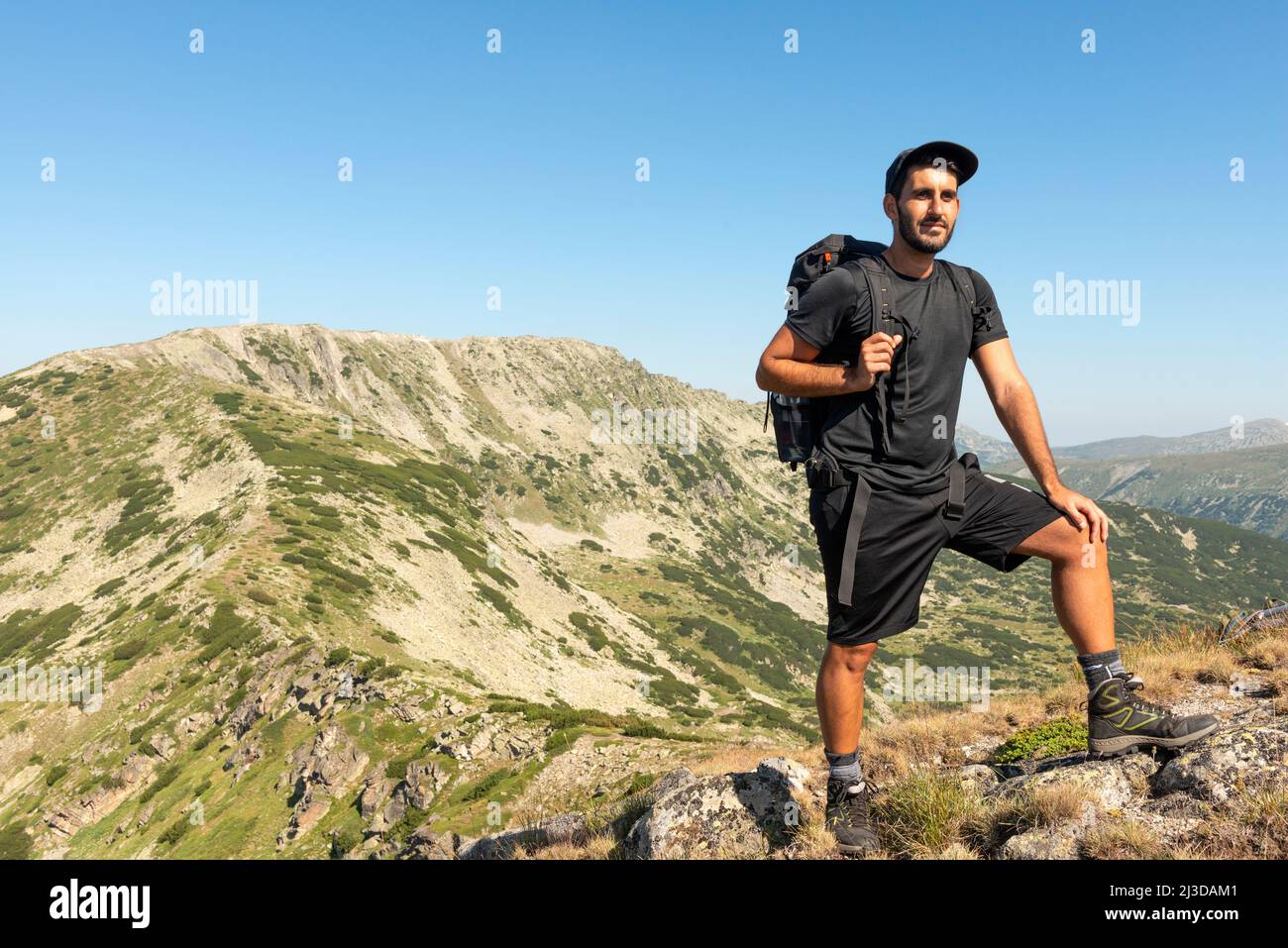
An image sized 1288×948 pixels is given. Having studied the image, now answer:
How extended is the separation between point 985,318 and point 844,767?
3.33 metres

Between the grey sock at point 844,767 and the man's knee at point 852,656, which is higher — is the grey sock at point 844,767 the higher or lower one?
the lower one

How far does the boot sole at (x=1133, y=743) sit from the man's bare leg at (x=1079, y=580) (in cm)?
62

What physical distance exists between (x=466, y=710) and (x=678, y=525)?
145166 mm

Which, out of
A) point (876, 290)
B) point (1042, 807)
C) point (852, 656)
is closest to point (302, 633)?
point (852, 656)

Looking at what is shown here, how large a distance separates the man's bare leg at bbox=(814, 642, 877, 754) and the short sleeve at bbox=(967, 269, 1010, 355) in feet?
7.52

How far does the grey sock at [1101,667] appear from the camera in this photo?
4.52 meters

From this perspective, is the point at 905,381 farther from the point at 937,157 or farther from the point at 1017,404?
the point at 937,157

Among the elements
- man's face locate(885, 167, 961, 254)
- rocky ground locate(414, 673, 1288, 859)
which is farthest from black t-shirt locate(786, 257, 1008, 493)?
rocky ground locate(414, 673, 1288, 859)

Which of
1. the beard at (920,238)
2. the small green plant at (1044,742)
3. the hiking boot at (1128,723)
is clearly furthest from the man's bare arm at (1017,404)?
the small green plant at (1044,742)

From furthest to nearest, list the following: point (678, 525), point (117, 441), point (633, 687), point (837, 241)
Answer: point (678, 525) < point (117, 441) < point (633, 687) < point (837, 241)

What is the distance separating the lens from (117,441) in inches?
2908

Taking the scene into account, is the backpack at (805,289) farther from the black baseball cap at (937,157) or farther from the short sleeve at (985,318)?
the black baseball cap at (937,157)
